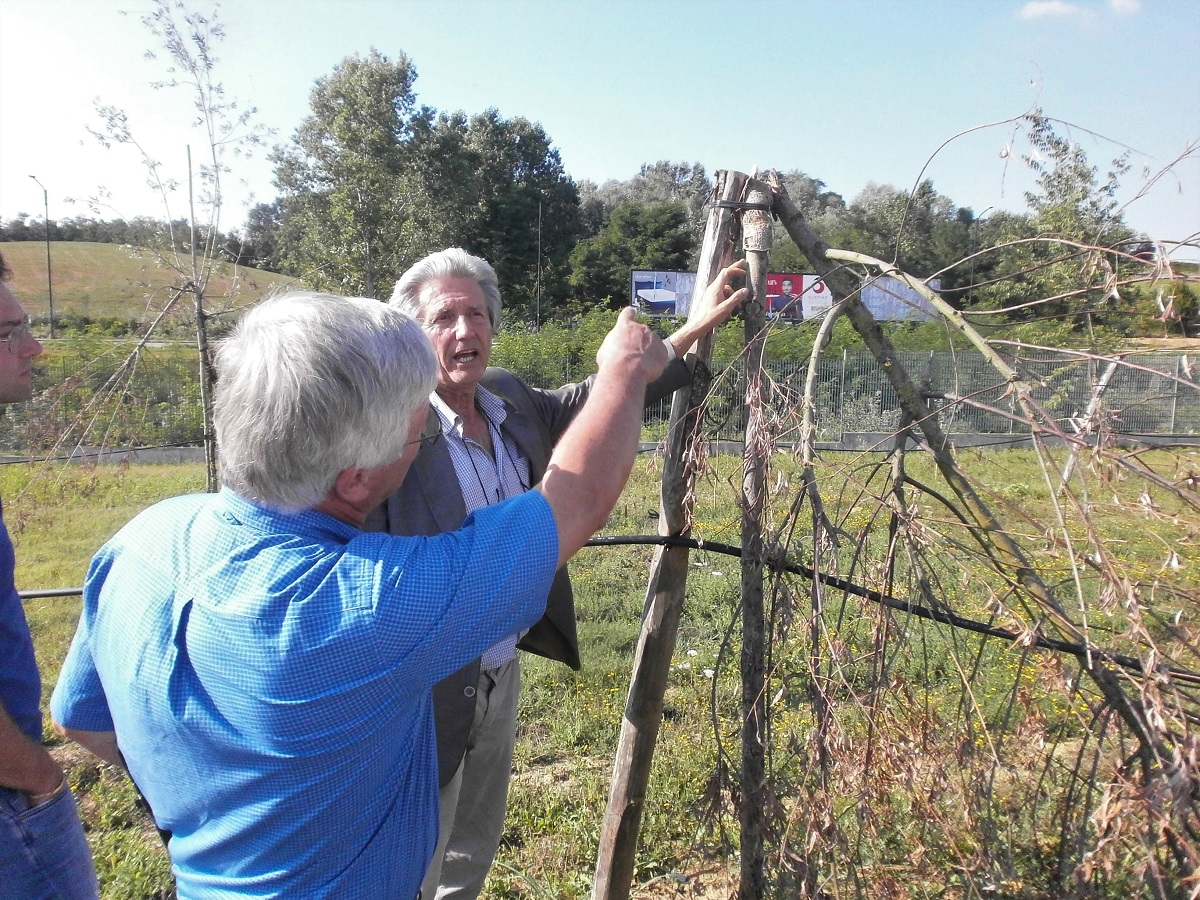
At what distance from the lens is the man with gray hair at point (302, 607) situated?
1083 mm

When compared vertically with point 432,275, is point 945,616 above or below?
below

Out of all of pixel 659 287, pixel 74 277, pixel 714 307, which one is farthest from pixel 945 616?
pixel 74 277

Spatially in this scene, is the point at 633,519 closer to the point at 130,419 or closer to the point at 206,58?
the point at 130,419

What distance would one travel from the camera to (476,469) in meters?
2.18

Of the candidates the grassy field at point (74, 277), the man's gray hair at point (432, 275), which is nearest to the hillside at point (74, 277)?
the grassy field at point (74, 277)

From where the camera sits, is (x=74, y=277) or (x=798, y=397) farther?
(x=74, y=277)

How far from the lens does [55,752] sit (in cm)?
358

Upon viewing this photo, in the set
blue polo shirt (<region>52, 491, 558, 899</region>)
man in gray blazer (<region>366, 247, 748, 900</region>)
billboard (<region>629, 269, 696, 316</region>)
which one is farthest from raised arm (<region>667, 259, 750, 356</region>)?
billboard (<region>629, 269, 696, 316</region>)

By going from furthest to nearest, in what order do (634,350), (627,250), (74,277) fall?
(74,277)
(627,250)
(634,350)

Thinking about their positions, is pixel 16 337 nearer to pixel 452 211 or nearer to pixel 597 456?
pixel 597 456

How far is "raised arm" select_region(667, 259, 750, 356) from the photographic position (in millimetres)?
2227

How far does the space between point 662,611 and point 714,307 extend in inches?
36.1

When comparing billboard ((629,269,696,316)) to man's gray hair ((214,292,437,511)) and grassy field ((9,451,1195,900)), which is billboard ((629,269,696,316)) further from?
man's gray hair ((214,292,437,511))

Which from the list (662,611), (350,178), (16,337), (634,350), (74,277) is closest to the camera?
(634,350)
